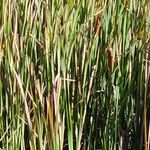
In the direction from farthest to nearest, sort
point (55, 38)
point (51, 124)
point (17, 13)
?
point (17, 13)
point (55, 38)
point (51, 124)

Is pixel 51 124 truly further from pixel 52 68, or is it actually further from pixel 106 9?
pixel 106 9

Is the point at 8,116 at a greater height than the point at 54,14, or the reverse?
the point at 54,14

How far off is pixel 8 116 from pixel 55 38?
0.25 meters

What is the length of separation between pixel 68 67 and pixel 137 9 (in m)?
0.32

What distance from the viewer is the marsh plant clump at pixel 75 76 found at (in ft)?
4.19

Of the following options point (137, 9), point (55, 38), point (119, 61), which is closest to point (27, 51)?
point (55, 38)

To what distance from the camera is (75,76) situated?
4.58 feet

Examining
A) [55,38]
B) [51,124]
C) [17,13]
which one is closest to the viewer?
[51,124]

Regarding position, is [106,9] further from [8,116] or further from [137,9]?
[8,116]

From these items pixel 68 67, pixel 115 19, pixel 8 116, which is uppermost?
pixel 115 19

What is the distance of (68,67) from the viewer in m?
1.35

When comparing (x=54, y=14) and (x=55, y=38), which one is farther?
(x=54, y=14)

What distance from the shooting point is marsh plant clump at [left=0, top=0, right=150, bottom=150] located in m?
1.28

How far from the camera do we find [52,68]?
4.21 ft
